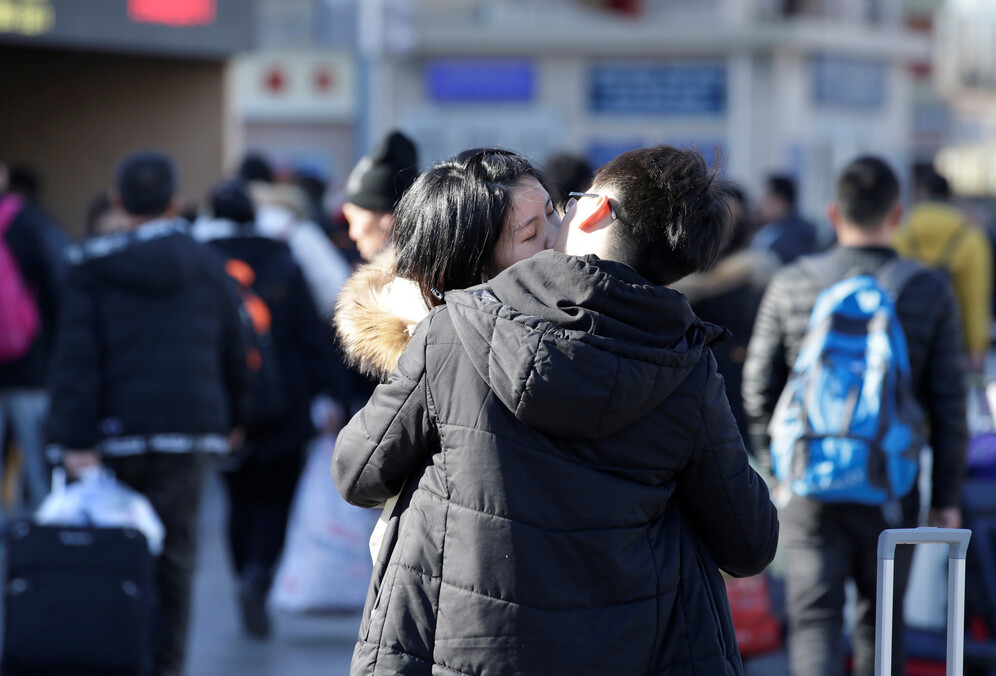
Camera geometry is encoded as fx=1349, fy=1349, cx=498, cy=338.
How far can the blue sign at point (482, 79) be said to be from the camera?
70.8 ft

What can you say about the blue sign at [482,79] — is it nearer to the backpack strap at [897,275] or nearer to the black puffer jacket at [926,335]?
the black puffer jacket at [926,335]

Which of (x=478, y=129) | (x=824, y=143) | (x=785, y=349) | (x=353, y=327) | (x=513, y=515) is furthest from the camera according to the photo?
(x=824, y=143)

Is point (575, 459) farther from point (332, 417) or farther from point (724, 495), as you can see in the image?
point (332, 417)

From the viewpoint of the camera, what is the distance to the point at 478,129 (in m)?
18.0

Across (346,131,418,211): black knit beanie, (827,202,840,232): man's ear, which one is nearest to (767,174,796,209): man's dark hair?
(827,202,840,232): man's ear

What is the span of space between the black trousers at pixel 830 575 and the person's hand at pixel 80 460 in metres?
2.22

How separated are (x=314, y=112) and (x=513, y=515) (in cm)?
2168

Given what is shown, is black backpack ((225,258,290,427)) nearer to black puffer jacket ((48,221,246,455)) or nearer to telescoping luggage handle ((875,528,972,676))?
black puffer jacket ((48,221,246,455))

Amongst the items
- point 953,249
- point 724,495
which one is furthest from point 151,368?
point 953,249

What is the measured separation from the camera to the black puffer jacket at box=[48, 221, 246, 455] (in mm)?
4430

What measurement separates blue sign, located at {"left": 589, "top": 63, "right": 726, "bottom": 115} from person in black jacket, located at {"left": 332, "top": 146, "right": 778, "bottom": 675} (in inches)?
773

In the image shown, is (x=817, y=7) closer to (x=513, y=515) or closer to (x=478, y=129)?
(x=478, y=129)

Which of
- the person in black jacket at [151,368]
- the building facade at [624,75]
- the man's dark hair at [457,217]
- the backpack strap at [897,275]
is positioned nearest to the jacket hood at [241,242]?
the person in black jacket at [151,368]

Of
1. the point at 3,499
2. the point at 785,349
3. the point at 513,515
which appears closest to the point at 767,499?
the point at 513,515
